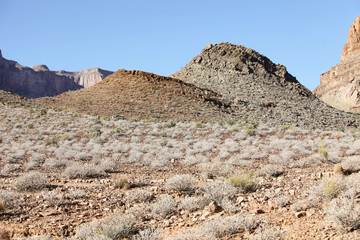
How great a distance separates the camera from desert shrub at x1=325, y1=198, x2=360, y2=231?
413 cm

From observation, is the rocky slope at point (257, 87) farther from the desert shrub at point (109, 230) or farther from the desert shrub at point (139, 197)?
the desert shrub at point (109, 230)

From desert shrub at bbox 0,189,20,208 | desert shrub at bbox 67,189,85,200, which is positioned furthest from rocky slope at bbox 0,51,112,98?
desert shrub at bbox 67,189,85,200

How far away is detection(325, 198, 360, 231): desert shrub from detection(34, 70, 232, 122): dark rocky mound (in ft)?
84.9

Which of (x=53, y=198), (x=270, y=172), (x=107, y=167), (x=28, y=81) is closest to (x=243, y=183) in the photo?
(x=270, y=172)

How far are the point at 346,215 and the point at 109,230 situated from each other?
384 centimetres

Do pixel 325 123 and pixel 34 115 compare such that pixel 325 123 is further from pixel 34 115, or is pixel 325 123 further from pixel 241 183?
pixel 34 115

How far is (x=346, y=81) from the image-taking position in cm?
10838

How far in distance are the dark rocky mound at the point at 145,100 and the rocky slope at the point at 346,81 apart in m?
64.4

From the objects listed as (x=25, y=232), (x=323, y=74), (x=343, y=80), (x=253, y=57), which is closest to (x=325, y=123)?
(x=253, y=57)

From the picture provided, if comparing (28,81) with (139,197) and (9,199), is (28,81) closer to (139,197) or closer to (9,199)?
(9,199)

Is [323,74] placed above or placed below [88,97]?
above

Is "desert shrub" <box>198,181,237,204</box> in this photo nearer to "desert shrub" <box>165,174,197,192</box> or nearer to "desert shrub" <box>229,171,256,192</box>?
"desert shrub" <box>229,171,256,192</box>

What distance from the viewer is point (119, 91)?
3738 centimetres

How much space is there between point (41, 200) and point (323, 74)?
14879 cm
